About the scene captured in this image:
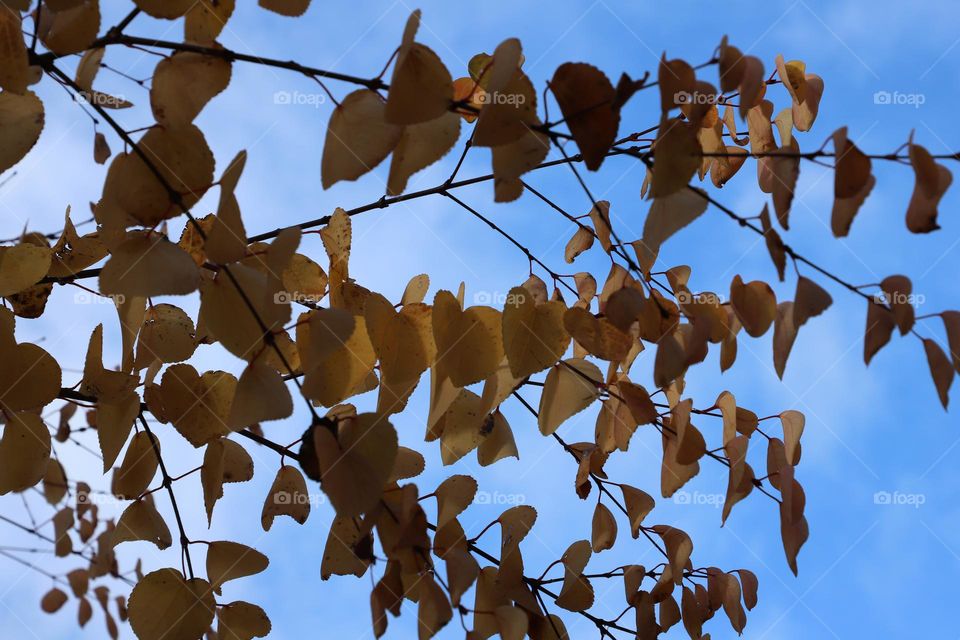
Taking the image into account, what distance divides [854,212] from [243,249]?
0.35m

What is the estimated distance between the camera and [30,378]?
0.56m

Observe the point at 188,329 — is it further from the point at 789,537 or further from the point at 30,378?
the point at 789,537

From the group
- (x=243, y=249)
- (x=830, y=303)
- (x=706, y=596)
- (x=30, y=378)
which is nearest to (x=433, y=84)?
(x=243, y=249)

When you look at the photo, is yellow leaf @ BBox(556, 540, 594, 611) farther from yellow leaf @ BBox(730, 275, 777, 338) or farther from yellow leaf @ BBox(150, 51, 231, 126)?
yellow leaf @ BBox(150, 51, 231, 126)

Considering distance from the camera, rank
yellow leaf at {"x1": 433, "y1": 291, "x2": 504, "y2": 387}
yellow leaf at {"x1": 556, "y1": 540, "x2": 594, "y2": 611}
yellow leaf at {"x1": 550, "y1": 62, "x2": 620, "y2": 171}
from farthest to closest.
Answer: yellow leaf at {"x1": 556, "y1": 540, "x2": 594, "y2": 611}
yellow leaf at {"x1": 433, "y1": 291, "x2": 504, "y2": 387}
yellow leaf at {"x1": 550, "y1": 62, "x2": 620, "y2": 171}

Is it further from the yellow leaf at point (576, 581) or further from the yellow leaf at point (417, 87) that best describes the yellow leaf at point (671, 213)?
the yellow leaf at point (576, 581)

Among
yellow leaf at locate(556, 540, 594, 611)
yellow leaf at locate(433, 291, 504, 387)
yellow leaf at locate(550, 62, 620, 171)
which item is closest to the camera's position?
yellow leaf at locate(550, 62, 620, 171)

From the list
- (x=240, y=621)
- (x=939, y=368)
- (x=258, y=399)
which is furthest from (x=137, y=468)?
(x=939, y=368)

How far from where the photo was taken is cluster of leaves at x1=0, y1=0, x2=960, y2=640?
0.42 m

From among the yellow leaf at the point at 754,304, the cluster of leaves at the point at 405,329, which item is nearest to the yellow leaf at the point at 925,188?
the cluster of leaves at the point at 405,329

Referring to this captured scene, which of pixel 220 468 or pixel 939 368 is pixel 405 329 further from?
pixel 939 368

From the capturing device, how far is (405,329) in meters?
0.54

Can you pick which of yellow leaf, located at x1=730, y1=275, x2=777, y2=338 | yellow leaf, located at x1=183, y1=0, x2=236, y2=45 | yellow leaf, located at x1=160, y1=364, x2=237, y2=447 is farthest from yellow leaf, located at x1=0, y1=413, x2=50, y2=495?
yellow leaf, located at x1=730, y1=275, x2=777, y2=338

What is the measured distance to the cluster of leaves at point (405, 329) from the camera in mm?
418
